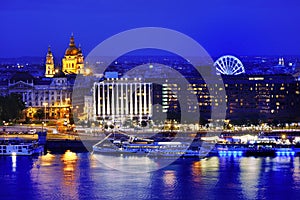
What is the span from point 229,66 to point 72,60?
16.0ft

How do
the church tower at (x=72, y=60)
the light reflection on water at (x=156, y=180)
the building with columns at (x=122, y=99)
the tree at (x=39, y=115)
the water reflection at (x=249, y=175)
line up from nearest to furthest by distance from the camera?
the light reflection on water at (x=156, y=180) → the water reflection at (x=249, y=175) → the tree at (x=39, y=115) → the building with columns at (x=122, y=99) → the church tower at (x=72, y=60)

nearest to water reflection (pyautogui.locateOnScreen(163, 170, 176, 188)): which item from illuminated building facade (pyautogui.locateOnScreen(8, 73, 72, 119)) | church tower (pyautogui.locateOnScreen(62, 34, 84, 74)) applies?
illuminated building facade (pyautogui.locateOnScreen(8, 73, 72, 119))

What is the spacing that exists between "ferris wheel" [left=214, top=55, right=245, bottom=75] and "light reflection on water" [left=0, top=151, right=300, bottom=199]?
13.8m

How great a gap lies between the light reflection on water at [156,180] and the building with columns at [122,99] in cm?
874

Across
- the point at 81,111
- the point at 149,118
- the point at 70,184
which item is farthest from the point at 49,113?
the point at 70,184

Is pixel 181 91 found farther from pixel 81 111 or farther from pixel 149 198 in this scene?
pixel 149 198

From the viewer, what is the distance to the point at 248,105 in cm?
2678

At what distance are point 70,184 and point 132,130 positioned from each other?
868 cm

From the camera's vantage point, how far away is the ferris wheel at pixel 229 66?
31.0 meters

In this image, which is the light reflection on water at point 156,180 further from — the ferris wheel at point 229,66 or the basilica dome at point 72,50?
the basilica dome at point 72,50

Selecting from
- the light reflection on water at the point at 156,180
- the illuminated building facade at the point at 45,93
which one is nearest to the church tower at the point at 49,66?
the illuminated building facade at the point at 45,93

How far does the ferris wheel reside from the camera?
31.0 m

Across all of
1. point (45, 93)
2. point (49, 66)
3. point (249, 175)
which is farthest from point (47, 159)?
point (49, 66)

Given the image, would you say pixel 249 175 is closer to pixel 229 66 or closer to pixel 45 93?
pixel 45 93
